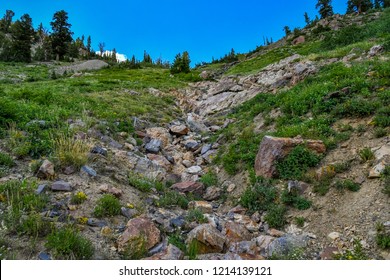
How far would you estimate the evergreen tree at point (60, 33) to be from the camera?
215 feet

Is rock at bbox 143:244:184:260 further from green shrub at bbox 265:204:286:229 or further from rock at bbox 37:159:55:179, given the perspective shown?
rock at bbox 37:159:55:179

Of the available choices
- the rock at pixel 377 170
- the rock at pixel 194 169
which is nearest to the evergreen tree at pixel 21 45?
the rock at pixel 194 169

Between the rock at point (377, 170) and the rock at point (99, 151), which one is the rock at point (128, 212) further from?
the rock at point (377, 170)

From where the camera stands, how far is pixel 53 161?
293 inches

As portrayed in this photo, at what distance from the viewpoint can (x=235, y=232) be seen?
6211 millimetres

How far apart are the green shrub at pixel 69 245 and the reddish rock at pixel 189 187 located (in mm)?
4015

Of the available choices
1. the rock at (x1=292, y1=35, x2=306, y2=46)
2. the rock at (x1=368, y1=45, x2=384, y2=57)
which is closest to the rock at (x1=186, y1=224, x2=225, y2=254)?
the rock at (x1=368, y1=45, x2=384, y2=57)

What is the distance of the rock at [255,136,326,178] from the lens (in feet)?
27.5

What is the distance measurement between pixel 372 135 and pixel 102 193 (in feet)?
24.2

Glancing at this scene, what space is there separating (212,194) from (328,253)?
3910 mm

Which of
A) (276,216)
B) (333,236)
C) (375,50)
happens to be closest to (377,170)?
(333,236)

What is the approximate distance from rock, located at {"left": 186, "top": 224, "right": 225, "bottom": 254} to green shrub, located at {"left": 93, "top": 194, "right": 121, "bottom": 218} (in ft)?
5.52

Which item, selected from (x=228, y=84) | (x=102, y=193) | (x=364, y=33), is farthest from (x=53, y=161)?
(x=364, y=33)

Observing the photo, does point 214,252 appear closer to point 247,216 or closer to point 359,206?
point 247,216
